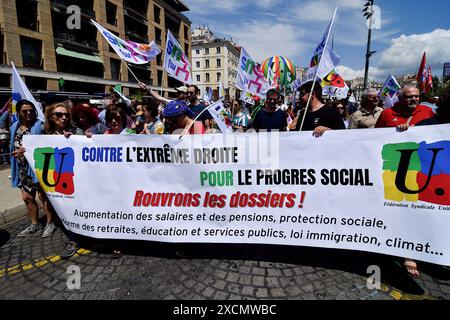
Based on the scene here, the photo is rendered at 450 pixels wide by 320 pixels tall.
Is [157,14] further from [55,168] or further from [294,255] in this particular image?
[294,255]

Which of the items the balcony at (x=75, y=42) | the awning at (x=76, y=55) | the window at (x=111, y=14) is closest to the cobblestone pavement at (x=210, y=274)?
the awning at (x=76, y=55)

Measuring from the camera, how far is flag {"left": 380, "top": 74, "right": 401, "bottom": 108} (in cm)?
928

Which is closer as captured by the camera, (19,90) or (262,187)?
(262,187)

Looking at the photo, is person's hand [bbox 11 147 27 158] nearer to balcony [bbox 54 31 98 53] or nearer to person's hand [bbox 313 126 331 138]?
person's hand [bbox 313 126 331 138]

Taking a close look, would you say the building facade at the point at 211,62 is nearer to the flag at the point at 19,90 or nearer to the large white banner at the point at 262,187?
the flag at the point at 19,90

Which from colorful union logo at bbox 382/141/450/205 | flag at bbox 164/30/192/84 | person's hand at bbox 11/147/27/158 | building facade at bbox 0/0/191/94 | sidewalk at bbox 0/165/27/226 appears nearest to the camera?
colorful union logo at bbox 382/141/450/205

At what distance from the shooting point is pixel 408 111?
3.30m

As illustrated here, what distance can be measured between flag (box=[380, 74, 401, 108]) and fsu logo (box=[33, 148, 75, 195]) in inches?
403

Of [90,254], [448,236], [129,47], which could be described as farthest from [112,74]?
[448,236]

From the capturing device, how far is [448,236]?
2.40 meters

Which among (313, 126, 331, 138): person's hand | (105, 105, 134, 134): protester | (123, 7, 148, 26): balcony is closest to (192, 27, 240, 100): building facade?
(123, 7, 148, 26): balcony

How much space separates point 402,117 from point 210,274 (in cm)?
317

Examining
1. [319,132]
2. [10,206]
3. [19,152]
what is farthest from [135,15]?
[319,132]
